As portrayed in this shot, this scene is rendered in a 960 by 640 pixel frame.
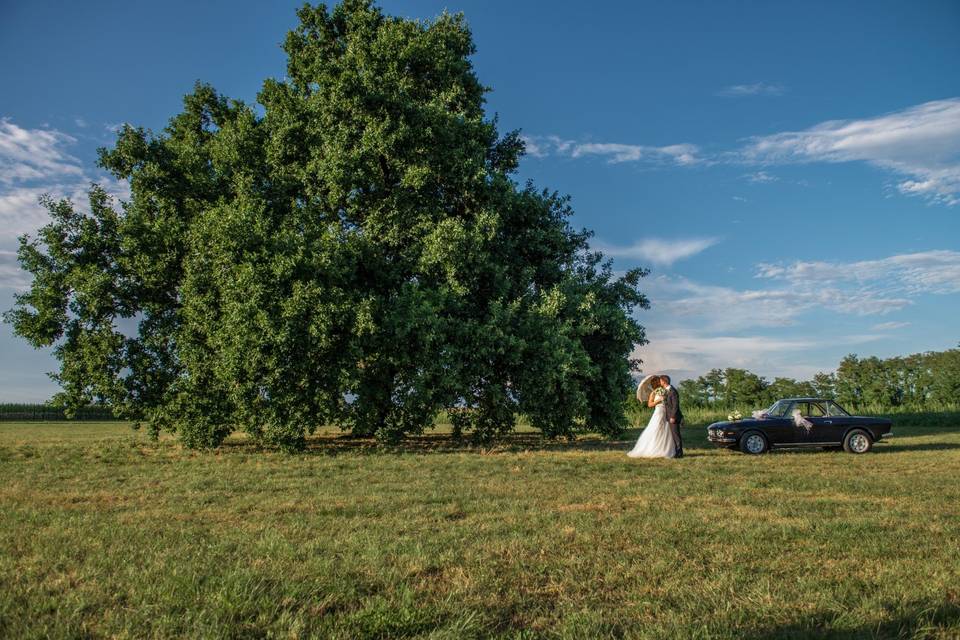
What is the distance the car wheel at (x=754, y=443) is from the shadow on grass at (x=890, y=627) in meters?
16.8

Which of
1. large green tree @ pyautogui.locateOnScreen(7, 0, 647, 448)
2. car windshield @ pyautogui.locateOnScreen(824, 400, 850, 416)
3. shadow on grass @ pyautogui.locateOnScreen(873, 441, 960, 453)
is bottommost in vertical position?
shadow on grass @ pyautogui.locateOnScreen(873, 441, 960, 453)

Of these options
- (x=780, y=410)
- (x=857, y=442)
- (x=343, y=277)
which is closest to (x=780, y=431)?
(x=780, y=410)

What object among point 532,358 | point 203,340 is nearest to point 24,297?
point 203,340

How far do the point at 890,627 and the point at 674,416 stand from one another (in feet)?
48.4

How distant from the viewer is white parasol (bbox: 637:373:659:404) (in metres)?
21.1

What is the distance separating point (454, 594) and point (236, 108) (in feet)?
96.2

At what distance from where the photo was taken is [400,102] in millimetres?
23766

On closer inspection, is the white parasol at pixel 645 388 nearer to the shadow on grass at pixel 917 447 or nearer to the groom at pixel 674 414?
the groom at pixel 674 414

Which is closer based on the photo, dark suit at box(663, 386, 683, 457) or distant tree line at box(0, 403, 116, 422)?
dark suit at box(663, 386, 683, 457)

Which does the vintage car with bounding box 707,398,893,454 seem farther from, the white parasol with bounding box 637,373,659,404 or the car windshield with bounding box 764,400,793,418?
the white parasol with bounding box 637,373,659,404

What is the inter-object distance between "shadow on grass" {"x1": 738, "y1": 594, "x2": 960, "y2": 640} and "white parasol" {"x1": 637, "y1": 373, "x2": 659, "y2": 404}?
1618 cm

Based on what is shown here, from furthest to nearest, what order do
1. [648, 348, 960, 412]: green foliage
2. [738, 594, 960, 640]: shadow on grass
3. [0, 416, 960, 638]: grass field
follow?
1. [648, 348, 960, 412]: green foliage
2. [0, 416, 960, 638]: grass field
3. [738, 594, 960, 640]: shadow on grass

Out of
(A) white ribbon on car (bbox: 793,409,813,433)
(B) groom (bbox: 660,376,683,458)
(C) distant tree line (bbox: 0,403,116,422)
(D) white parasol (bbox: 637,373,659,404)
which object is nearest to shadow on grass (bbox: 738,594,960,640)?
(B) groom (bbox: 660,376,683,458)

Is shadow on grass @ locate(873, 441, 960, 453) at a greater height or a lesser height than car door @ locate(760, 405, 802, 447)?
lesser
